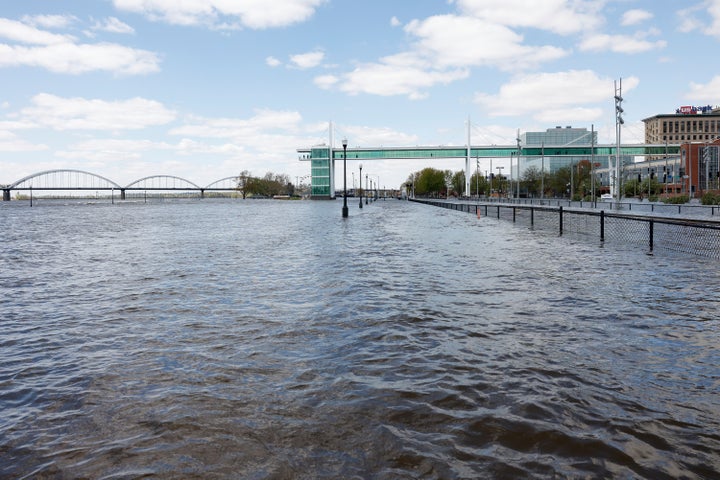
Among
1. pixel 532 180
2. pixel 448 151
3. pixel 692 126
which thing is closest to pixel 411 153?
pixel 448 151

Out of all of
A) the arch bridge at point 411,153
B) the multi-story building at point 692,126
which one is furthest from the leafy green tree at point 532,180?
the multi-story building at point 692,126

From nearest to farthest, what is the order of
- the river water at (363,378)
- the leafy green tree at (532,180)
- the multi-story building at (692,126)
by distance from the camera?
the river water at (363,378)
the leafy green tree at (532,180)
the multi-story building at (692,126)

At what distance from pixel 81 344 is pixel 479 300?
268 inches

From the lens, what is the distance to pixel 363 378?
20.7ft

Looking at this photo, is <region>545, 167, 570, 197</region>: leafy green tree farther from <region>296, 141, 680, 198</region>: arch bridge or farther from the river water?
the river water

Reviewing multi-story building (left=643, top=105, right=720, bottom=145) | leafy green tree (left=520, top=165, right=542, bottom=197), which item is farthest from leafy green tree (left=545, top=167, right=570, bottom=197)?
multi-story building (left=643, top=105, right=720, bottom=145)

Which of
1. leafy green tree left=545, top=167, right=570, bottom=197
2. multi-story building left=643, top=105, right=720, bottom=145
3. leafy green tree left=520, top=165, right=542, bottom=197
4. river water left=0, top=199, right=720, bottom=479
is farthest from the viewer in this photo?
multi-story building left=643, top=105, right=720, bottom=145

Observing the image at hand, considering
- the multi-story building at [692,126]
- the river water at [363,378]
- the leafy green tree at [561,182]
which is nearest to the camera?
the river water at [363,378]

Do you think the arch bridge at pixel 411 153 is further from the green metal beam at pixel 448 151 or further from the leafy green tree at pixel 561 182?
the leafy green tree at pixel 561 182

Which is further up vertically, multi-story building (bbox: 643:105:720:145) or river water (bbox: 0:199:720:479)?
multi-story building (bbox: 643:105:720:145)

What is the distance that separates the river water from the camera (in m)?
4.50

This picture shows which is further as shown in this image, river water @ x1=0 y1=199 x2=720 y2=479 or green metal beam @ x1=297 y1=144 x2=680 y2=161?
green metal beam @ x1=297 y1=144 x2=680 y2=161

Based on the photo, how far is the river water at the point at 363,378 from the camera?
4.50 m

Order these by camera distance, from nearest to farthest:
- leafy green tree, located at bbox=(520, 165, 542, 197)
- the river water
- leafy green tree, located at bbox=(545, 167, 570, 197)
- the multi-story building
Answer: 1. the river water
2. leafy green tree, located at bbox=(545, 167, 570, 197)
3. leafy green tree, located at bbox=(520, 165, 542, 197)
4. the multi-story building
